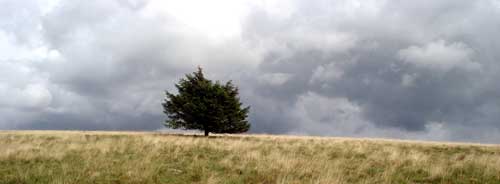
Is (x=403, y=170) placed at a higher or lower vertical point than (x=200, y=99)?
lower

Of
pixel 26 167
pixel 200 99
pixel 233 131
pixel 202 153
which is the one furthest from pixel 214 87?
pixel 26 167

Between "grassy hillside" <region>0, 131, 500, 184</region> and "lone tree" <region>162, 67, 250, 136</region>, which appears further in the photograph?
"lone tree" <region>162, 67, 250, 136</region>

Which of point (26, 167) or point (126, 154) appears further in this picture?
point (126, 154)

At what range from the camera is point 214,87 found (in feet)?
135

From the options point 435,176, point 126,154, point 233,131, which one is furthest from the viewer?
point 233,131

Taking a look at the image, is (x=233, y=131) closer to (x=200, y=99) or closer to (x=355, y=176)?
(x=200, y=99)

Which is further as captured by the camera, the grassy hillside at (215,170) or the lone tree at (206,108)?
the lone tree at (206,108)

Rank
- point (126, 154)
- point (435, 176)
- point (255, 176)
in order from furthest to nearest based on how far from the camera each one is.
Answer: point (126, 154)
point (435, 176)
point (255, 176)

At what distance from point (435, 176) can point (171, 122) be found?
31824 mm

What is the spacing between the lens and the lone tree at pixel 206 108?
39.3 metres

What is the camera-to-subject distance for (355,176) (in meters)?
11.0

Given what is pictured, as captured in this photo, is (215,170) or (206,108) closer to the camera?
(215,170)

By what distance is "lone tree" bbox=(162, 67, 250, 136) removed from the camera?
129ft

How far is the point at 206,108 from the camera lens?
39.0 m
